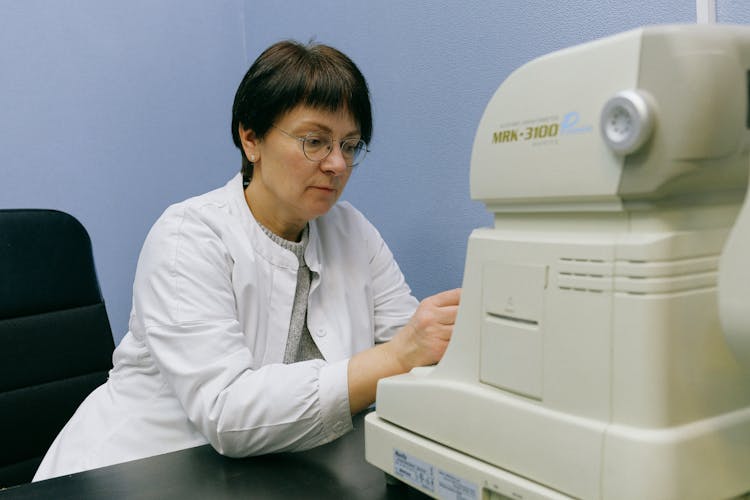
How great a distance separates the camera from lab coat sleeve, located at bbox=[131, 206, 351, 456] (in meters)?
0.91

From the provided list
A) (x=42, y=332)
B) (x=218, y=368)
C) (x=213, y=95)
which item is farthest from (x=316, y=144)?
(x=213, y=95)

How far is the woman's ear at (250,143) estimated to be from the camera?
1237 millimetres

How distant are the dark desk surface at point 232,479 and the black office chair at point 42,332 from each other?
20.2 inches

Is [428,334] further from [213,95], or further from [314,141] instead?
[213,95]

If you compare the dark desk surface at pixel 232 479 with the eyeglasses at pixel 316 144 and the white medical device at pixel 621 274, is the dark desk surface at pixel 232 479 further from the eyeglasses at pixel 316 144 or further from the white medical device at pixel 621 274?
the eyeglasses at pixel 316 144

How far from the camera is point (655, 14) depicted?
101cm

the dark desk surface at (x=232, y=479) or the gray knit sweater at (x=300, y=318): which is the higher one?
the gray knit sweater at (x=300, y=318)

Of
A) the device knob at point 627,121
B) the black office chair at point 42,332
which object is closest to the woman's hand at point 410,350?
the device knob at point 627,121

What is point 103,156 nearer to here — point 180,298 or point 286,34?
point 286,34

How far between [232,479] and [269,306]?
36 cm

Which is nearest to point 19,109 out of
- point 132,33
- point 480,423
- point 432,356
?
point 132,33

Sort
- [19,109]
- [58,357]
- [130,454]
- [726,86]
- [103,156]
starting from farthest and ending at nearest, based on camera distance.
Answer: [103,156] < [19,109] < [58,357] < [130,454] < [726,86]

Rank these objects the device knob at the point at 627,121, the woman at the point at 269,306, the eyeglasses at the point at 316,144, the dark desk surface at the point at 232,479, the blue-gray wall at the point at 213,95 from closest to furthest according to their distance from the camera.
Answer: the device knob at the point at 627,121, the dark desk surface at the point at 232,479, the woman at the point at 269,306, the eyeglasses at the point at 316,144, the blue-gray wall at the point at 213,95

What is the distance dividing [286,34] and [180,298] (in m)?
1.17
